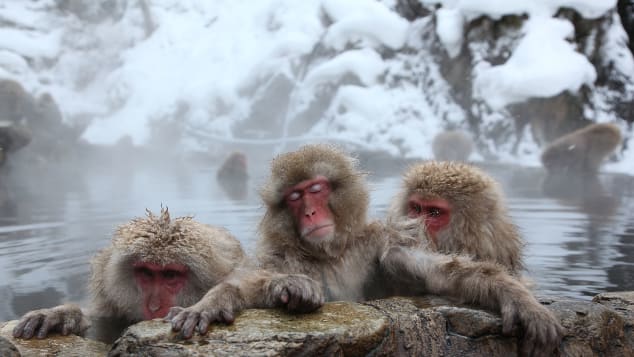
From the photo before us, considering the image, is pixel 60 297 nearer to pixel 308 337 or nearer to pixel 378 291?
pixel 378 291

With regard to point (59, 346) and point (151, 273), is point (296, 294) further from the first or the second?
point (59, 346)

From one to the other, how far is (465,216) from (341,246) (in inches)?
32.6

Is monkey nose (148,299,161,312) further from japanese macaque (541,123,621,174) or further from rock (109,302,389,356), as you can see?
japanese macaque (541,123,621,174)

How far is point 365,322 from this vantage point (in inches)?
92.0

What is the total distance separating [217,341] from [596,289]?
291 centimetres

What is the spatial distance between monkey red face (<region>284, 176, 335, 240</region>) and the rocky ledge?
419mm

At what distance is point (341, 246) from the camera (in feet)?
9.73

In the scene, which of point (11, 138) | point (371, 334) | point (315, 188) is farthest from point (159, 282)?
point (11, 138)

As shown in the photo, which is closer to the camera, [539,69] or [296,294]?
[296,294]

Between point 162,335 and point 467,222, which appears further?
point 467,222

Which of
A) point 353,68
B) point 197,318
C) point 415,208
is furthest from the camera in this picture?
point 353,68

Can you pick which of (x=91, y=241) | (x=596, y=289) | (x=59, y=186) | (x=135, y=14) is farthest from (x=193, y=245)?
(x=135, y=14)

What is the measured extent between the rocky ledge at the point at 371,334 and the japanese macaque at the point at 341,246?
0.51 ft

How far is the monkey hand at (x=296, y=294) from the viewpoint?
7.63ft
